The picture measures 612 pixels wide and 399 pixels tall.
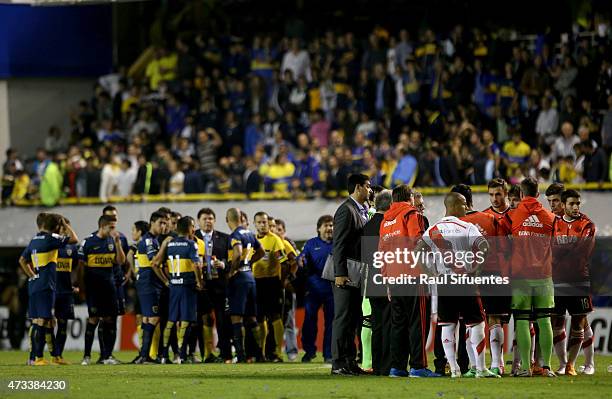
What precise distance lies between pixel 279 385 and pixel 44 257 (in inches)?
234

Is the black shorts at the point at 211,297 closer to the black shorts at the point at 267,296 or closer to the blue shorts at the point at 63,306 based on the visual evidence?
the black shorts at the point at 267,296

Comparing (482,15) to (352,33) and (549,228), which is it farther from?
(549,228)

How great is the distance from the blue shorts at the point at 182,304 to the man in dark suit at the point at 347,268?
4.01m

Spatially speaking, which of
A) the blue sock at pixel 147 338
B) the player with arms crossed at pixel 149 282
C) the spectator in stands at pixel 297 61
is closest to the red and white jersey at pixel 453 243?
the player with arms crossed at pixel 149 282

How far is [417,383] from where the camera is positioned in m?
14.7

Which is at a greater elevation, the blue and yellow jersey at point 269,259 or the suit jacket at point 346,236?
the suit jacket at point 346,236

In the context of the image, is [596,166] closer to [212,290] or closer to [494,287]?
[212,290]

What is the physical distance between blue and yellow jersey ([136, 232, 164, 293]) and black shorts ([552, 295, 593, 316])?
649 cm

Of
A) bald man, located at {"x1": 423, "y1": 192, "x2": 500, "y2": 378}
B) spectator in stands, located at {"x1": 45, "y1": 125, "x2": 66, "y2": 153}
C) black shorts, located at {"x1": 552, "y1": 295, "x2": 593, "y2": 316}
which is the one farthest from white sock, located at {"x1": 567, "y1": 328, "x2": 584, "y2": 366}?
spectator in stands, located at {"x1": 45, "y1": 125, "x2": 66, "y2": 153}

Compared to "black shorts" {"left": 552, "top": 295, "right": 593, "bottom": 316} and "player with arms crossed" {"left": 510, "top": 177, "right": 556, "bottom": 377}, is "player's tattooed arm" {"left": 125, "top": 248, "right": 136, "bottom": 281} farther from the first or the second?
"black shorts" {"left": 552, "top": 295, "right": 593, "bottom": 316}

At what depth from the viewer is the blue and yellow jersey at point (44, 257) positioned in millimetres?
19438

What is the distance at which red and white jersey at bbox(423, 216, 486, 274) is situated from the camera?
15.1 m

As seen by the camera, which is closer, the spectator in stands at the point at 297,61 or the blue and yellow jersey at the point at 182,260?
the blue and yellow jersey at the point at 182,260

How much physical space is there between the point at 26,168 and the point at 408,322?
17.4 m
